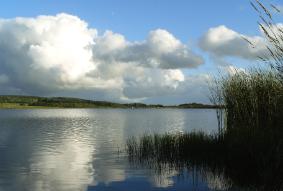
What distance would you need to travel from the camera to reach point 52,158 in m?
26.1

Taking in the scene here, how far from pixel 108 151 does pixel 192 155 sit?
9.57 metres

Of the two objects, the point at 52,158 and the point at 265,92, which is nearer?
the point at 265,92

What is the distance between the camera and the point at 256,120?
745 inches

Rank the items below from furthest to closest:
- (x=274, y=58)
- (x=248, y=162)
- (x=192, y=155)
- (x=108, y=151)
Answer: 1. (x=108, y=151)
2. (x=192, y=155)
3. (x=248, y=162)
4. (x=274, y=58)

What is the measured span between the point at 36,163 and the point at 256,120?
1224 cm

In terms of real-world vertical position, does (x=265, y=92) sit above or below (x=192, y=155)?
above

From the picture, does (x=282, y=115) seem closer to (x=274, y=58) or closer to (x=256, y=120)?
(x=274, y=58)

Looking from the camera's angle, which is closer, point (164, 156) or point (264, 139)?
point (264, 139)

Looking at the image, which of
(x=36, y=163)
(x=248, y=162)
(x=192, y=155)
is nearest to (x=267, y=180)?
(x=248, y=162)

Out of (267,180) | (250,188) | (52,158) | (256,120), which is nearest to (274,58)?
(267,180)

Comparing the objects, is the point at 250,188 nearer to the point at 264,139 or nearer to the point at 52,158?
the point at 264,139

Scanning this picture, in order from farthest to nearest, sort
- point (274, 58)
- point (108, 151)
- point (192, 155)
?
point (108, 151), point (192, 155), point (274, 58)

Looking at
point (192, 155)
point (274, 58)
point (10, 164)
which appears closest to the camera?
point (274, 58)

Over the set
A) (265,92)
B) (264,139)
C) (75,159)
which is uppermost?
(265,92)
